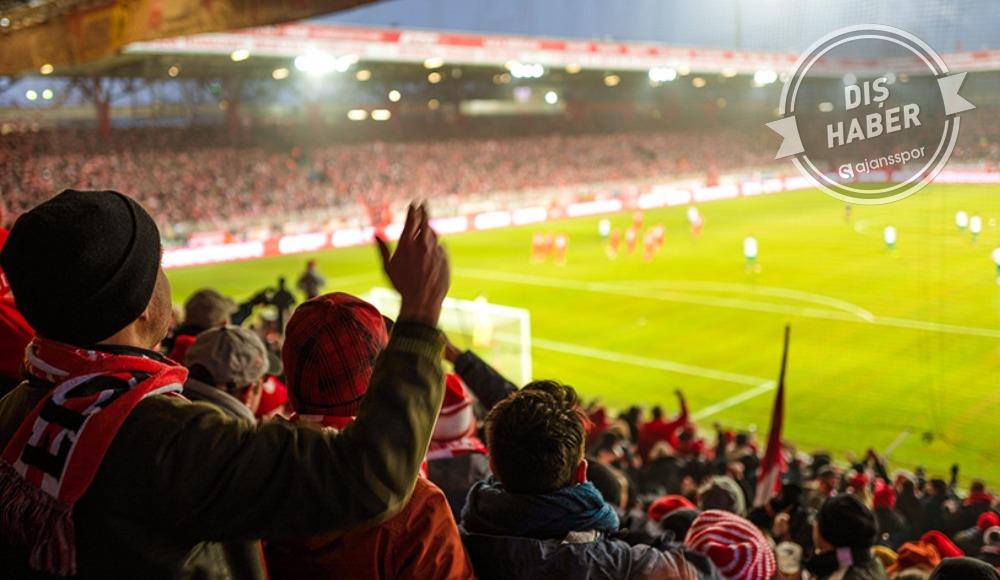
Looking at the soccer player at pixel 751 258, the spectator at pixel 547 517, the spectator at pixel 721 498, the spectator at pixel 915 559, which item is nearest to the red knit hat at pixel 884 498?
the spectator at pixel 721 498

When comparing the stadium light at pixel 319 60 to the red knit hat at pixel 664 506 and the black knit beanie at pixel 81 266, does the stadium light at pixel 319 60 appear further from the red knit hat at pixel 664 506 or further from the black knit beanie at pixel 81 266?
the black knit beanie at pixel 81 266

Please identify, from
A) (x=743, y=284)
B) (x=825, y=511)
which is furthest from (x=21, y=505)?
(x=743, y=284)

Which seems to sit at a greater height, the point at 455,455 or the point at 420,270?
the point at 420,270

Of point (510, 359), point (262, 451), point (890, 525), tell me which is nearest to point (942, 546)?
point (890, 525)

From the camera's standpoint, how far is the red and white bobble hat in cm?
295

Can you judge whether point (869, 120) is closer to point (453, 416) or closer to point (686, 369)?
point (453, 416)

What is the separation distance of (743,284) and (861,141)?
18.7 metres

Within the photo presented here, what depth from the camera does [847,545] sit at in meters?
3.16

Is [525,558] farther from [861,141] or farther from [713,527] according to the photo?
[861,141]

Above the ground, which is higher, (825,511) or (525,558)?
(525,558)

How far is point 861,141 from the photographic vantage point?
4035 mm

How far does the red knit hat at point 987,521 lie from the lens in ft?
17.0

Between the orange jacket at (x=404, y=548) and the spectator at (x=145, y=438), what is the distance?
32cm

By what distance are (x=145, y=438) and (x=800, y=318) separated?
721 inches
